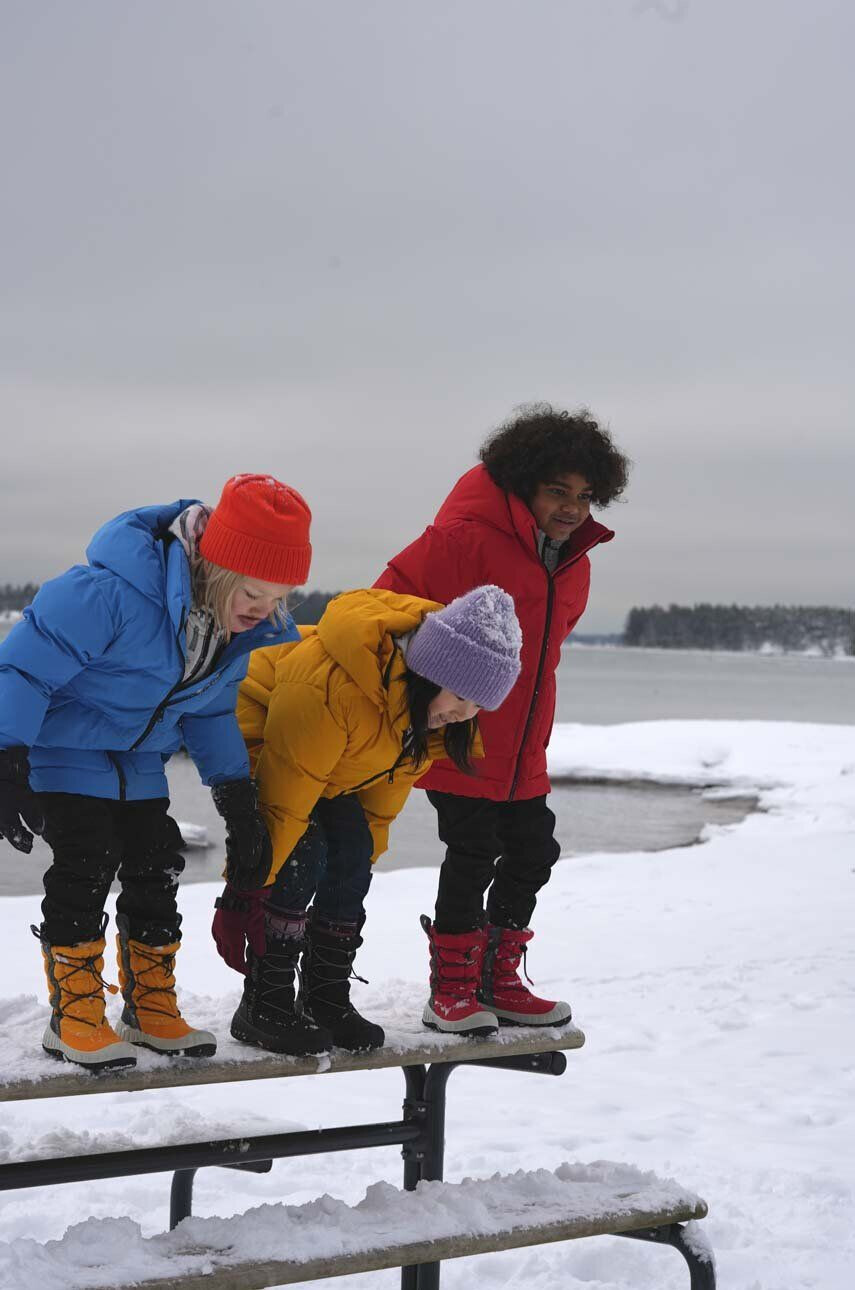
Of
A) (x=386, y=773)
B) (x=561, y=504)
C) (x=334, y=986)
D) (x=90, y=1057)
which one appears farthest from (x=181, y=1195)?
(x=561, y=504)

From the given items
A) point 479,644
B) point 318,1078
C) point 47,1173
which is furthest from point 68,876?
point 318,1078

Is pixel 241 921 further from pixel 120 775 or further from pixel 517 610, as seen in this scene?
pixel 517 610

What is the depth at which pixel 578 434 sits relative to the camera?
3.30 metres

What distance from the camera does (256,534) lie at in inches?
97.5

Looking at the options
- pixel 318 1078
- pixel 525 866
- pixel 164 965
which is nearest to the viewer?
pixel 164 965

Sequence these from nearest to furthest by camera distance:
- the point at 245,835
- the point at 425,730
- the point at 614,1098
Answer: the point at 245,835
the point at 425,730
the point at 614,1098

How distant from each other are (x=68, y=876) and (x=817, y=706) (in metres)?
54.0

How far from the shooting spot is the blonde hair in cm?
252

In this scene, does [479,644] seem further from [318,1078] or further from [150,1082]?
[318,1078]

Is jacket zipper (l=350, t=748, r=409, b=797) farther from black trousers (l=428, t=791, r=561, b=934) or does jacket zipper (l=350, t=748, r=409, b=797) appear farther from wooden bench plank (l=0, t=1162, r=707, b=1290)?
wooden bench plank (l=0, t=1162, r=707, b=1290)

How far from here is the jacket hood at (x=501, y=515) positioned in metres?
3.28

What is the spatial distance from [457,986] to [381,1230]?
68 centimetres

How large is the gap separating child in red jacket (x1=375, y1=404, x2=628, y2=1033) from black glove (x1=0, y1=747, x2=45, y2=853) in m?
1.21

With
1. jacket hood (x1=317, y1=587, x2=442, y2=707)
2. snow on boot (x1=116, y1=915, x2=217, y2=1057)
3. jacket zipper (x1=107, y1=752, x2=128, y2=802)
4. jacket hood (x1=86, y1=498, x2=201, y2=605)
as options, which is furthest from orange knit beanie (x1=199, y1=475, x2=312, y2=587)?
snow on boot (x1=116, y1=915, x2=217, y2=1057)
